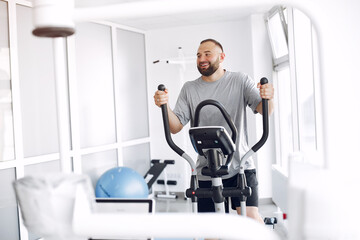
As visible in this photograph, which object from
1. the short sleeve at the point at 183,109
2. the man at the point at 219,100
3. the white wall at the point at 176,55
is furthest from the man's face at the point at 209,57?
the white wall at the point at 176,55

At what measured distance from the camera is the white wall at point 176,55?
5.46m

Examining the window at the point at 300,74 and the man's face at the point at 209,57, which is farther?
the window at the point at 300,74

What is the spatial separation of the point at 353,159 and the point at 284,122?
3.06 metres

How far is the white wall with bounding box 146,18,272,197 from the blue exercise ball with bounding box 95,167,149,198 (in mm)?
1985

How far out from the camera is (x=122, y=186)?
142 inches

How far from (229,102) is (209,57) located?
305 millimetres

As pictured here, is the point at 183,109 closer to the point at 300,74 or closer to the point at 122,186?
the point at 122,186

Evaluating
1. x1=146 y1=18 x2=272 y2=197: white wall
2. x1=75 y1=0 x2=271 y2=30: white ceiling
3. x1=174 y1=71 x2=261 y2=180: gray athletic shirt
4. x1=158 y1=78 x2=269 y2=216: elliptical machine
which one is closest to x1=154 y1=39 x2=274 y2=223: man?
x1=174 y1=71 x2=261 y2=180: gray athletic shirt

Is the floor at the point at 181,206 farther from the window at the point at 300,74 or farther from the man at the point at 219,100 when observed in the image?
the man at the point at 219,100

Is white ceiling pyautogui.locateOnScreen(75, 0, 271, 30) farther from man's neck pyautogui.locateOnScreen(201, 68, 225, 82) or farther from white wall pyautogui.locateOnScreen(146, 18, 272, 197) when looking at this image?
man's neck pyautogui.locateOnScreen(201, 68, 225, 82)

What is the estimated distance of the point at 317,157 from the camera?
0.82 m

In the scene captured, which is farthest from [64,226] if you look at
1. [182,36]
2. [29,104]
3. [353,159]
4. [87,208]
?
[182,36]

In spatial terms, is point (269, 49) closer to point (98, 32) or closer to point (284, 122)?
point (284, 122)

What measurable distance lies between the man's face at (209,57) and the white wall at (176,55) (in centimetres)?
299
